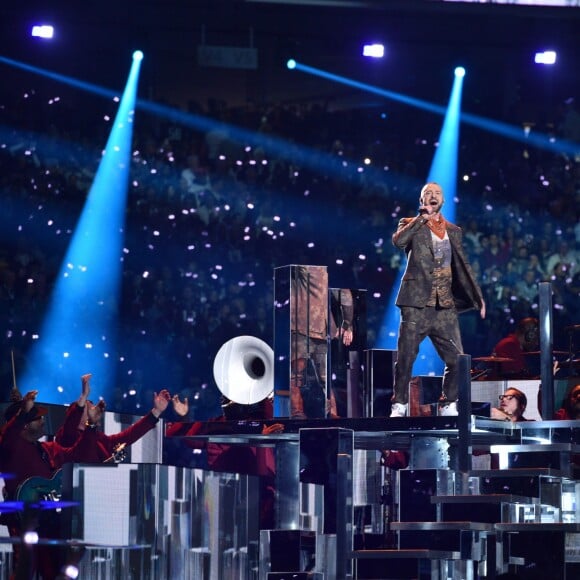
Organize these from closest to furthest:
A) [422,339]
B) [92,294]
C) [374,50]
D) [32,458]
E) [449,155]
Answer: [422,339] → [32,458] → [92,294] → [374,50] → [449,155]

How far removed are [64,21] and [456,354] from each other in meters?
10.9

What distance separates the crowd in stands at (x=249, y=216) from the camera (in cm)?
1784

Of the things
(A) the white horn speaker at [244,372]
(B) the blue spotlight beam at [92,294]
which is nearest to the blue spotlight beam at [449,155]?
(B) the blue spotlight beam at [92,294]

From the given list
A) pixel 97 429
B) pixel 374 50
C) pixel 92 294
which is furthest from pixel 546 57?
pixel 97 429

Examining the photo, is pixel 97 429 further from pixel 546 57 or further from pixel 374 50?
pixel 546 57

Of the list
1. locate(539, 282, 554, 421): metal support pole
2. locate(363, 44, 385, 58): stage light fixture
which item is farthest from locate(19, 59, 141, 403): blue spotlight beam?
locate(539, 282, 554, 421): metal support pole

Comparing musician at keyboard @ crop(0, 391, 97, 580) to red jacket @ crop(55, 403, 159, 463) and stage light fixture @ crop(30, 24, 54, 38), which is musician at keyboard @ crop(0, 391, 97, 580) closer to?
red jacket @ crop(55, 403, 159, 463)

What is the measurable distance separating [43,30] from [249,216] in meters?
3.60

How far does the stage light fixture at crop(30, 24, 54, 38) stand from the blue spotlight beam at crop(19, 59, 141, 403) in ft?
4.57

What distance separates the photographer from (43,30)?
18.5 m

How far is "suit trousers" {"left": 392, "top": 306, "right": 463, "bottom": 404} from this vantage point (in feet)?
33.8

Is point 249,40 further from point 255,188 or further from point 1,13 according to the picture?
point 1,13

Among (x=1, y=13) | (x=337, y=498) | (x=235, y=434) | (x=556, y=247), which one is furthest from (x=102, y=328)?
(x=337, y=498)

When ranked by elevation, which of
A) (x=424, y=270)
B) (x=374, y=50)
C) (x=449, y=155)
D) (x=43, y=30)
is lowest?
(x=424, y=270)
